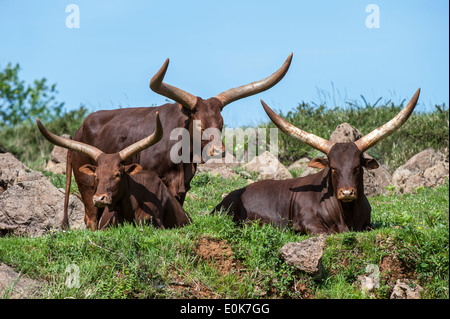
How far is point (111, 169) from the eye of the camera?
8695mm

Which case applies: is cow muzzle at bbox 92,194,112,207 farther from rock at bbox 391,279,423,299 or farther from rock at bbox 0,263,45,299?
rock at bbox 391,279,423,299

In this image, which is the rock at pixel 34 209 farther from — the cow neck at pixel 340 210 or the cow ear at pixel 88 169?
the cow neck at pixel 340 210

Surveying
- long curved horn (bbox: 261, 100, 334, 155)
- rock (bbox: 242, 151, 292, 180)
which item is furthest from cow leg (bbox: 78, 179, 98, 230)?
rock (bbox: 242, 151, 292, 180)

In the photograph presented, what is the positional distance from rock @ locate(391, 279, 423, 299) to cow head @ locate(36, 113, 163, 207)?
11.8 feet

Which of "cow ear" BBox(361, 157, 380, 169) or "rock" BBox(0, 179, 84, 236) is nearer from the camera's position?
"cow ear" BBox(361, 157, 380, 169)

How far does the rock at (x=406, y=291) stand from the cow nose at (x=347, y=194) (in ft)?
4.89

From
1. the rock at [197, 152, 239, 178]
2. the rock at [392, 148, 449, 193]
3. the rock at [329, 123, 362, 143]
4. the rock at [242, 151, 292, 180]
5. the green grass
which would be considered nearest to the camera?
the green grass

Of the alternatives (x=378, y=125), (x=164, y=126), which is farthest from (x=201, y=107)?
(x=378, y=125)

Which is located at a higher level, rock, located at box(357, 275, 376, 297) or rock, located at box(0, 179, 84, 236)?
rock, located at box(0, 179, 84, 236)

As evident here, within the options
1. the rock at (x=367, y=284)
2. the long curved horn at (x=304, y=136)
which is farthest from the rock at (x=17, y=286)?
the long curved horn at (x=304, y=136)

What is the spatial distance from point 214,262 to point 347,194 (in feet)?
6.86

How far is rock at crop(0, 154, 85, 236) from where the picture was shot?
32.5ft

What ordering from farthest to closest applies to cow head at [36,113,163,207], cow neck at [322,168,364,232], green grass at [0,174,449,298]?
cow neck at [322,168,364,232] → cow head at [36,113,163,207] → green grass at [0,174,449,298]

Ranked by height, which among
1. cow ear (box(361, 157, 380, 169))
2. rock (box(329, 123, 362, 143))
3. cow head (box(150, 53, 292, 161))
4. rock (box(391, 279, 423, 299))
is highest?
cow head (box(150, 53, 292, 161))
